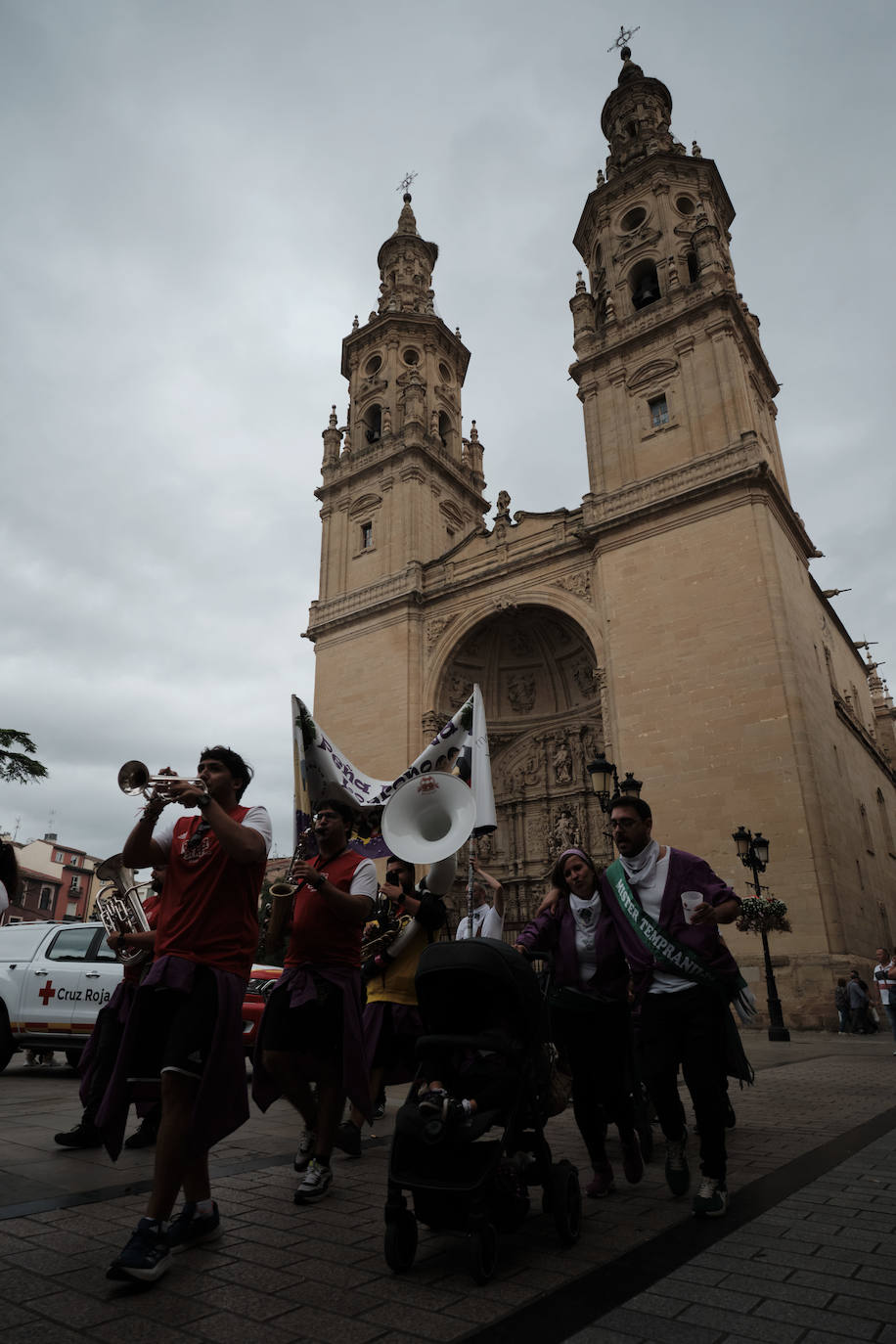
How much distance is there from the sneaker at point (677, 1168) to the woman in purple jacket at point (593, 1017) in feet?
0.74

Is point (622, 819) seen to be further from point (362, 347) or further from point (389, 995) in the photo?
point (362, 347)

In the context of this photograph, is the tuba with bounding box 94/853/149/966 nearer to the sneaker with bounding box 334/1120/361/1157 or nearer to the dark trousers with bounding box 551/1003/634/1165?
the sneaker with bounding box 334/1120/361/1157

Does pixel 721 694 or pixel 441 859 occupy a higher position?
pixel 721 694

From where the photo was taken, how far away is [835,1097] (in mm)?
6789

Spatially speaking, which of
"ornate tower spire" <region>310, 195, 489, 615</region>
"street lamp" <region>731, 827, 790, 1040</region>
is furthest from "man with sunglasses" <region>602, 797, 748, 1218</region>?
"ornate tower spire" <region>310, 195, 489, 615</region>

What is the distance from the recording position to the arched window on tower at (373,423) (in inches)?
1221

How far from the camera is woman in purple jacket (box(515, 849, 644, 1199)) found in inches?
146

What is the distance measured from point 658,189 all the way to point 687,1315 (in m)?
30.9

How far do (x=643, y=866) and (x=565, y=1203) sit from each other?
1.59 metres

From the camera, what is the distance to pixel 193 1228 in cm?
285

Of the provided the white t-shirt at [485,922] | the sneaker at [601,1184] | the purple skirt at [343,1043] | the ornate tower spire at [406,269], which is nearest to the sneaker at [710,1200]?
the sneaker at [601,1184]

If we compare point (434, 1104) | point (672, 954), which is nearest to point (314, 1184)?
point (434, 1104)

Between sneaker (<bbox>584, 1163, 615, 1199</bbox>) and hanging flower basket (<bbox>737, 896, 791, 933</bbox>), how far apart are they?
449 inches

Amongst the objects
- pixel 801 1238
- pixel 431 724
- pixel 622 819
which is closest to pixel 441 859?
pixel 622 819
